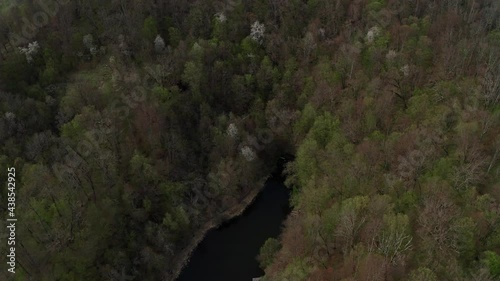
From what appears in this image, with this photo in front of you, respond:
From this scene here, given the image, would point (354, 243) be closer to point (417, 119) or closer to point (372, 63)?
point (417, 119)

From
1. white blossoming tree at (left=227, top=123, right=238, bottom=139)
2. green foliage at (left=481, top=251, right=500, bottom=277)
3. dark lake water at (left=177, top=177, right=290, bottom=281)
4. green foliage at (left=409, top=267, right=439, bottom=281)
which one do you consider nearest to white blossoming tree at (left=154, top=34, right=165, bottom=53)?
white blossoming tree at (left=227, top=123, right=238, bottom=139)

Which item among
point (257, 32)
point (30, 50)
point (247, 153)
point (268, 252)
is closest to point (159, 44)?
point (257, 32)

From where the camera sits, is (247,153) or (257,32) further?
(257,32)

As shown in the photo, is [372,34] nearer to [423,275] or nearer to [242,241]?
[242,241]

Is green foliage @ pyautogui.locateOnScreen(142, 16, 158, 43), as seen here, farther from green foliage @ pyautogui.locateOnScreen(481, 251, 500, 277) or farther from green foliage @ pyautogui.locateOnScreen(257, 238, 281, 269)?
green foliage @ pyautogui.locateOnScreen(481, 251, 500, 277)

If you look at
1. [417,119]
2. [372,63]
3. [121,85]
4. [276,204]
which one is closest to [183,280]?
[276,204]

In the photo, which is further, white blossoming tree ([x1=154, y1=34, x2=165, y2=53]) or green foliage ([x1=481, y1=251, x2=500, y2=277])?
white blossoming tree ([x1=154, y1=34, x2=165, y2=53])
